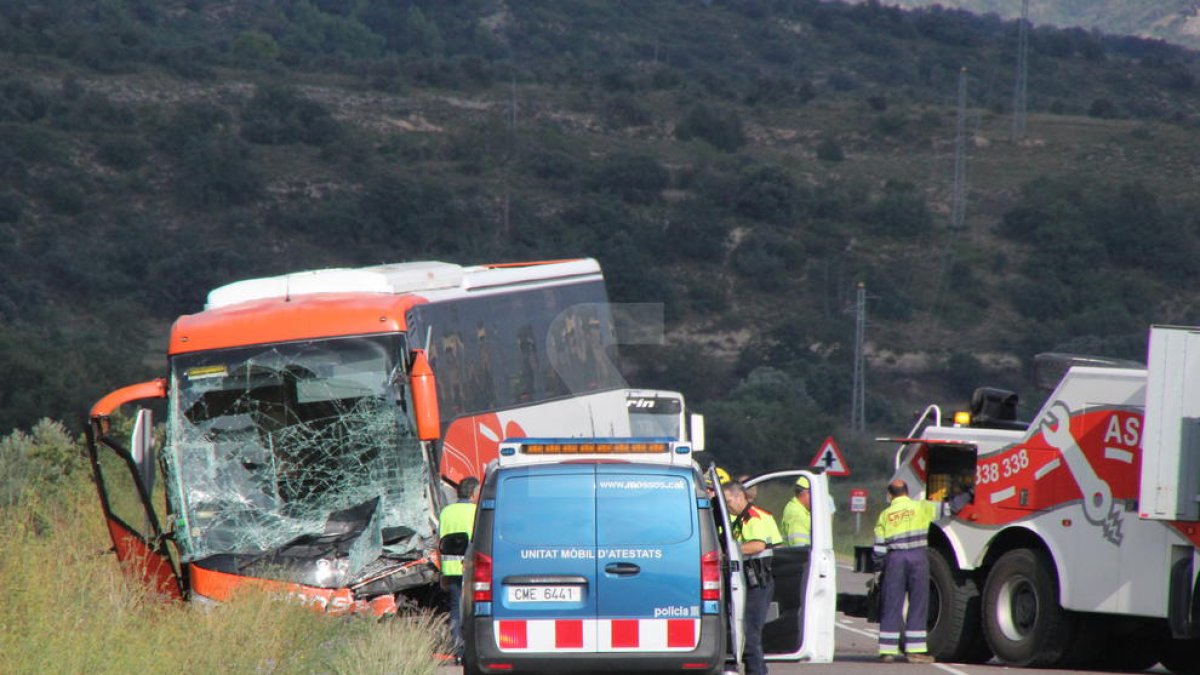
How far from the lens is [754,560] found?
47.5 feet

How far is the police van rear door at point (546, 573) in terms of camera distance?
1244 cm

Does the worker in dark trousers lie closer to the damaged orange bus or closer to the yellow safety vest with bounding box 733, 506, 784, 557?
the yellow safety vest with bounding box 733, 506, 784, 557

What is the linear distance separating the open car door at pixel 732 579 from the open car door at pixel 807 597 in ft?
5.77

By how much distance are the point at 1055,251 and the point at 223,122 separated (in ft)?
121

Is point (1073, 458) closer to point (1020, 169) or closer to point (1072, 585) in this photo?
point (1072, 585)

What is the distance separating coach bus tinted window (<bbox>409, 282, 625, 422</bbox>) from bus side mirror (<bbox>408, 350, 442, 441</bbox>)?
2.38 feet

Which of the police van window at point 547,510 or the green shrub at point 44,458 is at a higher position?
the police van window at point 547,510

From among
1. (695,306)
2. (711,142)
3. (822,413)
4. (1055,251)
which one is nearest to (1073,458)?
(822,413)

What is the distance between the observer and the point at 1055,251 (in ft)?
273

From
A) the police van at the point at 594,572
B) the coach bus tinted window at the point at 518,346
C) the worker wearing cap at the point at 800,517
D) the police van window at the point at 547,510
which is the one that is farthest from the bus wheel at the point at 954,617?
the police van window at the point at 547,510

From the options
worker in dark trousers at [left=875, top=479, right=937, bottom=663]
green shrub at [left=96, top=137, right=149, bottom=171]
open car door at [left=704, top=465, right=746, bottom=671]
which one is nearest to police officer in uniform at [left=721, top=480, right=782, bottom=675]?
open car door at [left=704, top=465, right=746, bottom=671]

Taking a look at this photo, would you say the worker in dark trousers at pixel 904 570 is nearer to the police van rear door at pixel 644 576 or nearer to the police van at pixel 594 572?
the police van at pixel 594 572

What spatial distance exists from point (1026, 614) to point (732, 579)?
17.0ft

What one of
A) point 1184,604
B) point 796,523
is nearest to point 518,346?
point 796,523
